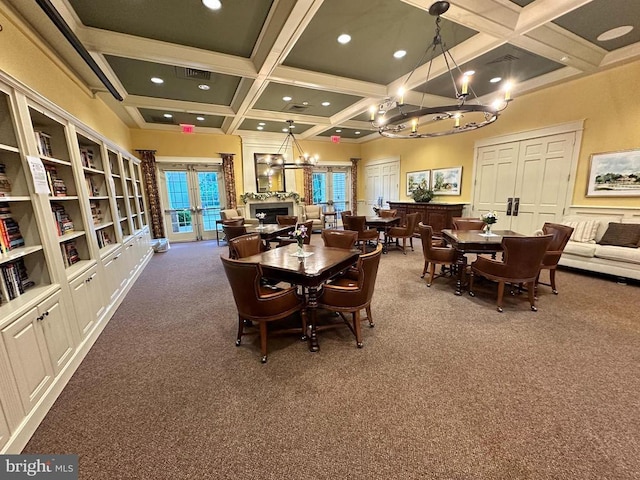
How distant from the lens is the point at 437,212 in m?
6.98

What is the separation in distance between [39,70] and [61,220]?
5.33ft

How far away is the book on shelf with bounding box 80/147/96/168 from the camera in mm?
3293

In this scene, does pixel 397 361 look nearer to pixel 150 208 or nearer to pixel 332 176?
pixel 150 208

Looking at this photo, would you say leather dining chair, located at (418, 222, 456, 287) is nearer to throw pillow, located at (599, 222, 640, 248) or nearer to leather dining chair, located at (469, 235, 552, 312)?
leather dining chair, located at (469, 235, 552, 312)

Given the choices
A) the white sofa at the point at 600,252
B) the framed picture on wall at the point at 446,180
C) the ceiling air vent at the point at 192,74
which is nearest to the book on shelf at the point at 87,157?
the ceiling air vent at the point at 192,74

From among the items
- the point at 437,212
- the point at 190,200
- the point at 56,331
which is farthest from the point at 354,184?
the point at 56,331

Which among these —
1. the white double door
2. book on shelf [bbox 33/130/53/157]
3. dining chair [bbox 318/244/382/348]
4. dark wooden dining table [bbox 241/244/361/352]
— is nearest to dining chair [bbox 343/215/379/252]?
dark wooden dining table [bbox 241/244/361/352]

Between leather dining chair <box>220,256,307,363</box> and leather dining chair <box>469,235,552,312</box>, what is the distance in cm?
255

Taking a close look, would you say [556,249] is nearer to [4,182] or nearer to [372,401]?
[372,401]

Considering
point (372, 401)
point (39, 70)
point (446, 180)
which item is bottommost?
point (372, 401)

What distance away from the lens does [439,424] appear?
1.67 meters

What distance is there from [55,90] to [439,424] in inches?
202

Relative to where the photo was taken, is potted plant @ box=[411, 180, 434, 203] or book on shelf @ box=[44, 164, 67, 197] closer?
book on shelf @ box=[44, 164, 67, 197]

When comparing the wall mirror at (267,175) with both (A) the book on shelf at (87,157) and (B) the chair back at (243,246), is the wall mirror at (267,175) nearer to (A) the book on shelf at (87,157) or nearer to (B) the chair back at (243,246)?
(A) the book on shelf at (87,157)
